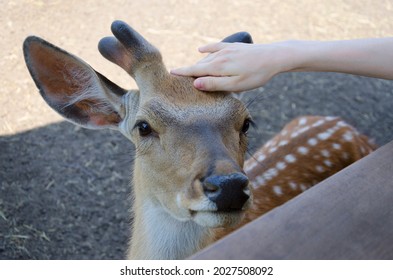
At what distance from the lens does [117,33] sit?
250cm

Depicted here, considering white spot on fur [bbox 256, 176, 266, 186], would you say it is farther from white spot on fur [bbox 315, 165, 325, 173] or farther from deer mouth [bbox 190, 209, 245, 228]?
deer mouth [bbox 190, 209, 245, 228]

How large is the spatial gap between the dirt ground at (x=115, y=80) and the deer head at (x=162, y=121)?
0.63 meters

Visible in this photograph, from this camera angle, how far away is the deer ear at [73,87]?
253 centimetres

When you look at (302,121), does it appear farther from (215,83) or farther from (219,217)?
(219,217)

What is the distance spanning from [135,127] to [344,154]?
62.6 inches

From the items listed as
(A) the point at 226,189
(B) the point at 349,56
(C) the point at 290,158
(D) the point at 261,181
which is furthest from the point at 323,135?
(A) the point at 226,189

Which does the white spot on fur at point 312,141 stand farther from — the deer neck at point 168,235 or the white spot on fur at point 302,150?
the deer neck at point 168,235

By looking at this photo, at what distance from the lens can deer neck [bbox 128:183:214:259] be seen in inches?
101

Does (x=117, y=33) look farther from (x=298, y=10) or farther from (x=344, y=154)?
(x=298, y=10)

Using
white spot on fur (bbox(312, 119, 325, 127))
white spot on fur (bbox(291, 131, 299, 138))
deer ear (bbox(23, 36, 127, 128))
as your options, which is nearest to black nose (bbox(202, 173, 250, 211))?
deer ear (bbox(23, 36, 127, 128))

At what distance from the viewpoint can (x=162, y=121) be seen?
2.38 metres

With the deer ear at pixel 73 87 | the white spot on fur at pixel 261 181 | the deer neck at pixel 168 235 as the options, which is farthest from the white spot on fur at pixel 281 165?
the deer ear at pixel 73 87

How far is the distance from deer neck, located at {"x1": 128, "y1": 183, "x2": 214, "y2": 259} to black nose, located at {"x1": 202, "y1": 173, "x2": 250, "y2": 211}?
55 centimetres

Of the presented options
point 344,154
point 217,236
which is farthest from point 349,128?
point 217,236
